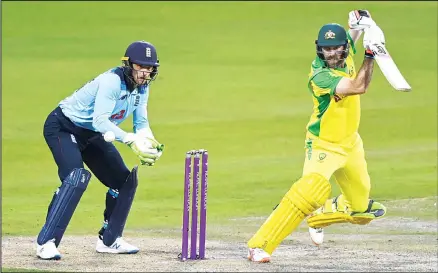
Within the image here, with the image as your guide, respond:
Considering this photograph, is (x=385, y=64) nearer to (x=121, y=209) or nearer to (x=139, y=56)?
(x=139, y=56)

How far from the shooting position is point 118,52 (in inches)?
856

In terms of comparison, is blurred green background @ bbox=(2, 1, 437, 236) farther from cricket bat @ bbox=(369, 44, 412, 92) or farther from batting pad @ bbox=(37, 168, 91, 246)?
cricket bat @ bbox=(369, 44, 412, 92)

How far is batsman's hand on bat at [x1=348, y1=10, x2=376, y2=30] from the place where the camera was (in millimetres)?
8469

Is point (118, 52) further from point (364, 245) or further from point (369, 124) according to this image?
point (364, 245)

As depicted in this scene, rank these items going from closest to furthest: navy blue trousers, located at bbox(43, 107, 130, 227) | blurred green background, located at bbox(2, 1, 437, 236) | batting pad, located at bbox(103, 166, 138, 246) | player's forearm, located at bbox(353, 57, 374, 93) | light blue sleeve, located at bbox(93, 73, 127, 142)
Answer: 1. player's forearm, located at bbox(353, 57, 374, 93)
2. light blue sleeve, located at bbox(93, 73, 127, 142)
3. navy blue trousers, located at bbox(43, 107, 130, 227)
4. batting pad, located at bbox(103, 166, 138, 246)
5. blurred green background, located at bbox(2, 1, 437, 236)

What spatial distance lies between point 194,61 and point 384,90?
3996mm

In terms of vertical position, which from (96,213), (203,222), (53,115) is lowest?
(96,213)

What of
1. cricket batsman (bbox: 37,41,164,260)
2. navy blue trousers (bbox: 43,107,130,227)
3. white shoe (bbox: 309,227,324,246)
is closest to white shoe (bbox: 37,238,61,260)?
cricket batsman (bbox: 37,41,164,260)

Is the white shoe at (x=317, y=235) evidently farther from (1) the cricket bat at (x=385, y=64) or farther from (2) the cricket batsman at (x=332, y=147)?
(1) the cricket bat at (x=385, y=64)

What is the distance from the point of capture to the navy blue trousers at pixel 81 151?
851 centimetres

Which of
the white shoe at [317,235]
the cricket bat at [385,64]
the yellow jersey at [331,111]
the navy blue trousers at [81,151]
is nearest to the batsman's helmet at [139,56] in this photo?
the navy blue trousers at [81,151]

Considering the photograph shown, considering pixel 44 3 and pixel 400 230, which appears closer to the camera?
pixel 400 230

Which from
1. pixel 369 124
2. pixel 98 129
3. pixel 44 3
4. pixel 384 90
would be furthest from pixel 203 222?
pixel 44 3

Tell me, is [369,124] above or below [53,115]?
below
